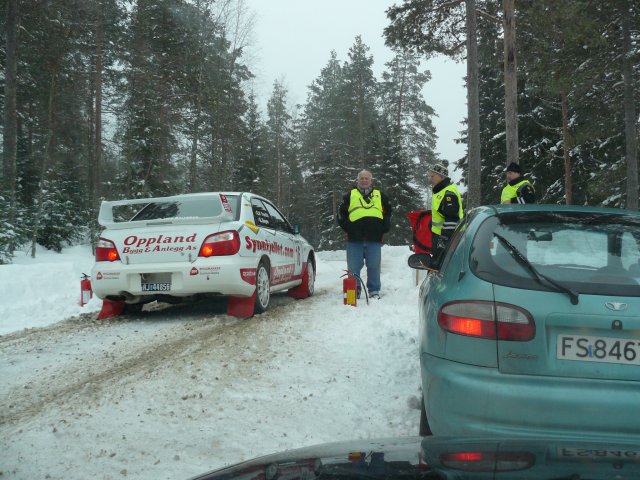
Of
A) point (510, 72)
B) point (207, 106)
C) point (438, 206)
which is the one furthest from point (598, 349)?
point (207, 106)

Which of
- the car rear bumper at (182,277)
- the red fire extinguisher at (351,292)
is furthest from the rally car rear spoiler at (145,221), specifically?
the red fire extinguisher at (351,292)

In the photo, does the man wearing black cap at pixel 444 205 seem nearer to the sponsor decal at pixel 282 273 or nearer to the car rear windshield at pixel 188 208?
the sponsor decal at pixel 282 273

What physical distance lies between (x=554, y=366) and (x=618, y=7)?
17193 millimetres

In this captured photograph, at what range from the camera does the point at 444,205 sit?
7348 mm

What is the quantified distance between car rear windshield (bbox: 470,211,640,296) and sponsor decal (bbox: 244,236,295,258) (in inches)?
157

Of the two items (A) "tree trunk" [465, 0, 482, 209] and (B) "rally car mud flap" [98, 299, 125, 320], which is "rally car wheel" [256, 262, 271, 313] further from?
(A) "tree trunk" [465, 0, 482, 209]

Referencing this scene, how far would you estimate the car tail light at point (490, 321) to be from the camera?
8.27ft

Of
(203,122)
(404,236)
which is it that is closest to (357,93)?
→ (404,236)

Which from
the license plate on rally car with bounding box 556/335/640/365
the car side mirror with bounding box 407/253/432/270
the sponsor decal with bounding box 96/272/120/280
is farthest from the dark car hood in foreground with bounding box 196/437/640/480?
the sponsor decal with bounding box 96/272/120/280

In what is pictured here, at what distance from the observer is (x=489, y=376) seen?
250 centimetres

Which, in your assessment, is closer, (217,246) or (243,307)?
(217,246)

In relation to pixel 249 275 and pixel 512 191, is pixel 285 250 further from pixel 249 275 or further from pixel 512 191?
pixel 512 191

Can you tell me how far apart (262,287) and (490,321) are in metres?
4.77

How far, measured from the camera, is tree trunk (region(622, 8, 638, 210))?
54.1ft
